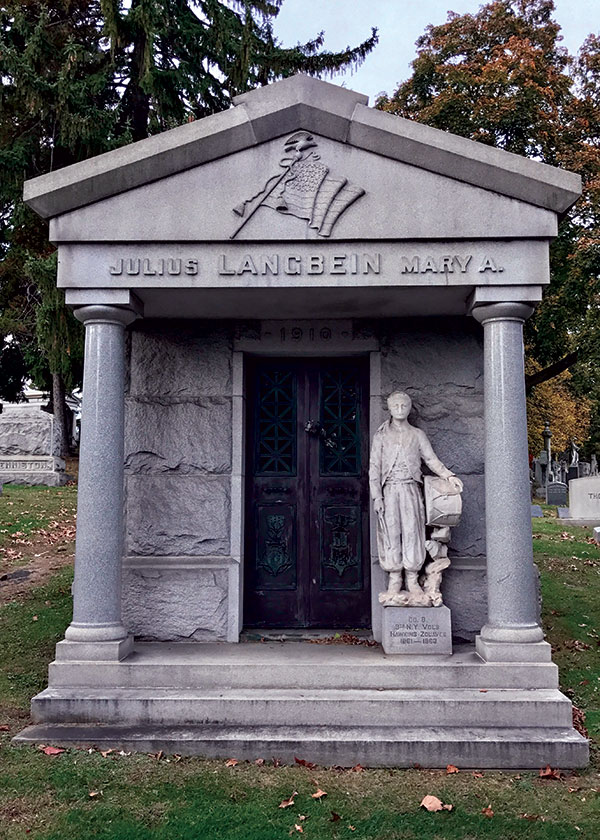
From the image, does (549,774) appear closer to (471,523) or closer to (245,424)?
(471,523)

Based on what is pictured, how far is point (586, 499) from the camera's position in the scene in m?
18.2

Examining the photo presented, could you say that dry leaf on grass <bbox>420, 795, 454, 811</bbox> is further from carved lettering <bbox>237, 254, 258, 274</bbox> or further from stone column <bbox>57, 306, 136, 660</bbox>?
carved lettering <bbox>237, 254, 258, 274</bbox>

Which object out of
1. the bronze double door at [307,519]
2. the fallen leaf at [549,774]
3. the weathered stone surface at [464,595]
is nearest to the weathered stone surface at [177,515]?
the bronze double door at [307,519]

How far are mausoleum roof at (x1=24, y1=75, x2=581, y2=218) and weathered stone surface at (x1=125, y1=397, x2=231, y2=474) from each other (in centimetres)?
184

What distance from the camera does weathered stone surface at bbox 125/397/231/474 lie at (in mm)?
6656

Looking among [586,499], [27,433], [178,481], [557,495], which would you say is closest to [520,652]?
[178,481]

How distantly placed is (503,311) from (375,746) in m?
3.15

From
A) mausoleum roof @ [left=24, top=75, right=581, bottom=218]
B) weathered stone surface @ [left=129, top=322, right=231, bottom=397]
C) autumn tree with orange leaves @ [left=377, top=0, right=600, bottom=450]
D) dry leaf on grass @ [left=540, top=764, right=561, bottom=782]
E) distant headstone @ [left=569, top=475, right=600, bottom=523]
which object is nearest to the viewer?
dry leaf on grass @ [left=540, top=764, right=561, bottom=782]

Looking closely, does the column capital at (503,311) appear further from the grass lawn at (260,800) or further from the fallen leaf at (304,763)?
the fallen leaf at (304,763)

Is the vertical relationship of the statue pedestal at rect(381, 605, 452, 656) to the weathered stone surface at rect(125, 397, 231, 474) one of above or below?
below

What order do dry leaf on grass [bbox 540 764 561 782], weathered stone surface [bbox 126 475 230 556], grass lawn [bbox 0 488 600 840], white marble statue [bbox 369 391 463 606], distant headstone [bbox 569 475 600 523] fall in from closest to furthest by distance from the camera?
grass lawn [bbox 0 488 600 840], dry leaf on grass [bbox 540 764 561 782], white marble statue [bbox 369 391 463 606], weathered stone surface [bbox 126 475 230 556], distant headstone [bbox 569 475 600 523]

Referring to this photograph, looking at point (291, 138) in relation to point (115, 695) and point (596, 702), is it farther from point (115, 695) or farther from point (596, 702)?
point (596, 702)

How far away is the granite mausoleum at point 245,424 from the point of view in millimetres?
5250

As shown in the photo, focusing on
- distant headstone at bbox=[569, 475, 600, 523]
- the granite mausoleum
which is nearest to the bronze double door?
the granite mausoleum
